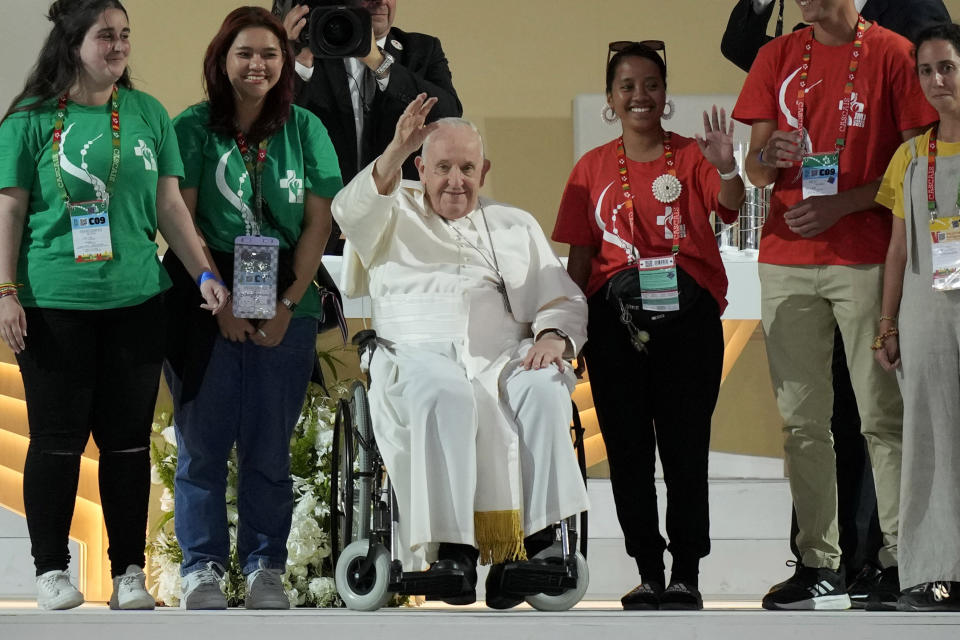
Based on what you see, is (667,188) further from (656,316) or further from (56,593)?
(56,593)

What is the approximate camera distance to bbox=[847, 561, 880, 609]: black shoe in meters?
3.19

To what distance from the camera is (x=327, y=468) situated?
3721mm

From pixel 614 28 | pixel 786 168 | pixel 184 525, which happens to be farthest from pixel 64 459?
pixel 614 28

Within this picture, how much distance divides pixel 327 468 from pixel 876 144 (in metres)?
1.66

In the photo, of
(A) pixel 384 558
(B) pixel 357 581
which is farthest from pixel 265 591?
(A) pixel 384 558

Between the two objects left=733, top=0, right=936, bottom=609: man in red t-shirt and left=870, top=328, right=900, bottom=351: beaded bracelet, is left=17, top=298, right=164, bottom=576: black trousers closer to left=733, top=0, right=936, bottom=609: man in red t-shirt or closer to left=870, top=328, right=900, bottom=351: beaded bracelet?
left=733, top=0, right=936, bottom=609: man in red t-shirt

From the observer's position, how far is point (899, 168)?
10.1 ft

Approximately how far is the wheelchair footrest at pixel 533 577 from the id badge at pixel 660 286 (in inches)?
26.6

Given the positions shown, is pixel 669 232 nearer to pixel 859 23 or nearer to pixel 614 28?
pixel 859 23

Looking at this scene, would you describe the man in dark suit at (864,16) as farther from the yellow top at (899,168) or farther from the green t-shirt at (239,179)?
the green t-shirt at (239,179)

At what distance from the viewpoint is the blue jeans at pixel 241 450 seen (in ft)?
10.3

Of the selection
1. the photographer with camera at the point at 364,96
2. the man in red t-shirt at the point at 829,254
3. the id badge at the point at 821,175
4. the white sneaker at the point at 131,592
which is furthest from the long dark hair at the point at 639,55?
the white sneaker at the point at 131,592

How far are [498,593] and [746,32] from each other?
63.3 inches

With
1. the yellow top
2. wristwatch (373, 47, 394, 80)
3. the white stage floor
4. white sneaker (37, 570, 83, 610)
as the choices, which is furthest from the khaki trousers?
white sneaker (37, 570, 83, 610)
